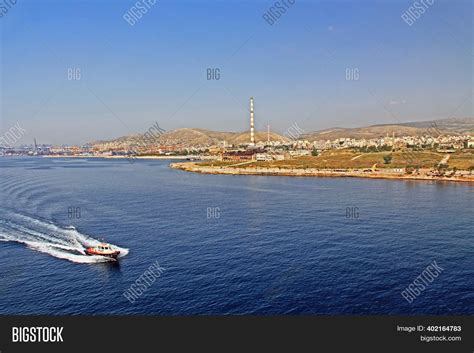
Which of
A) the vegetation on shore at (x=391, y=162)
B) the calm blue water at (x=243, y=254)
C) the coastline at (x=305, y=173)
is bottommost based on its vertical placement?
the calm blue water at (x=243, y=254)

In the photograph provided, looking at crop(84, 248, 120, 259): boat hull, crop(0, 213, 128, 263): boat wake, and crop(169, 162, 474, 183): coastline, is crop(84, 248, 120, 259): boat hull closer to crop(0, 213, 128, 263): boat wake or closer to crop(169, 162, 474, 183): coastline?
crop(0, 213, 128, 263): boat wake

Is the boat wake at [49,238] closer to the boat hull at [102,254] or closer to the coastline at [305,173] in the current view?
the boat hull at [102,254]

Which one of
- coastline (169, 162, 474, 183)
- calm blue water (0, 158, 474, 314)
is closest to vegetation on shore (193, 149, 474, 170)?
coastline (169, 162, 474, 183)

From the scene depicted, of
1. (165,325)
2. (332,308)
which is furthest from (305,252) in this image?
(165,325)

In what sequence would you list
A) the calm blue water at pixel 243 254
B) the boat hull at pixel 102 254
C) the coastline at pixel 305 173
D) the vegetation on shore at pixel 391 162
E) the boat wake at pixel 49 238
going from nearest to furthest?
the calm blue water at pixel 243 254 → the boat hull at pixel 102 254 → the boat wake at pixel 49 238 → the coastline at pixel 305 173 → the vegetation on shore at pixel 391 162

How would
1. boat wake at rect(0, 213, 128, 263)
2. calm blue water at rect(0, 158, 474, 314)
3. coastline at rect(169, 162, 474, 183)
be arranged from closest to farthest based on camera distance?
calm blue water at rect(0, 158, 474, 314)
boat wake at rect(0, 213, 128, 263)
coastline at rect(169, 162, 474, 183)

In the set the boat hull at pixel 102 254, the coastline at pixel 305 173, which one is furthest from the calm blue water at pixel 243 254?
the coastline at pixel 305 173
